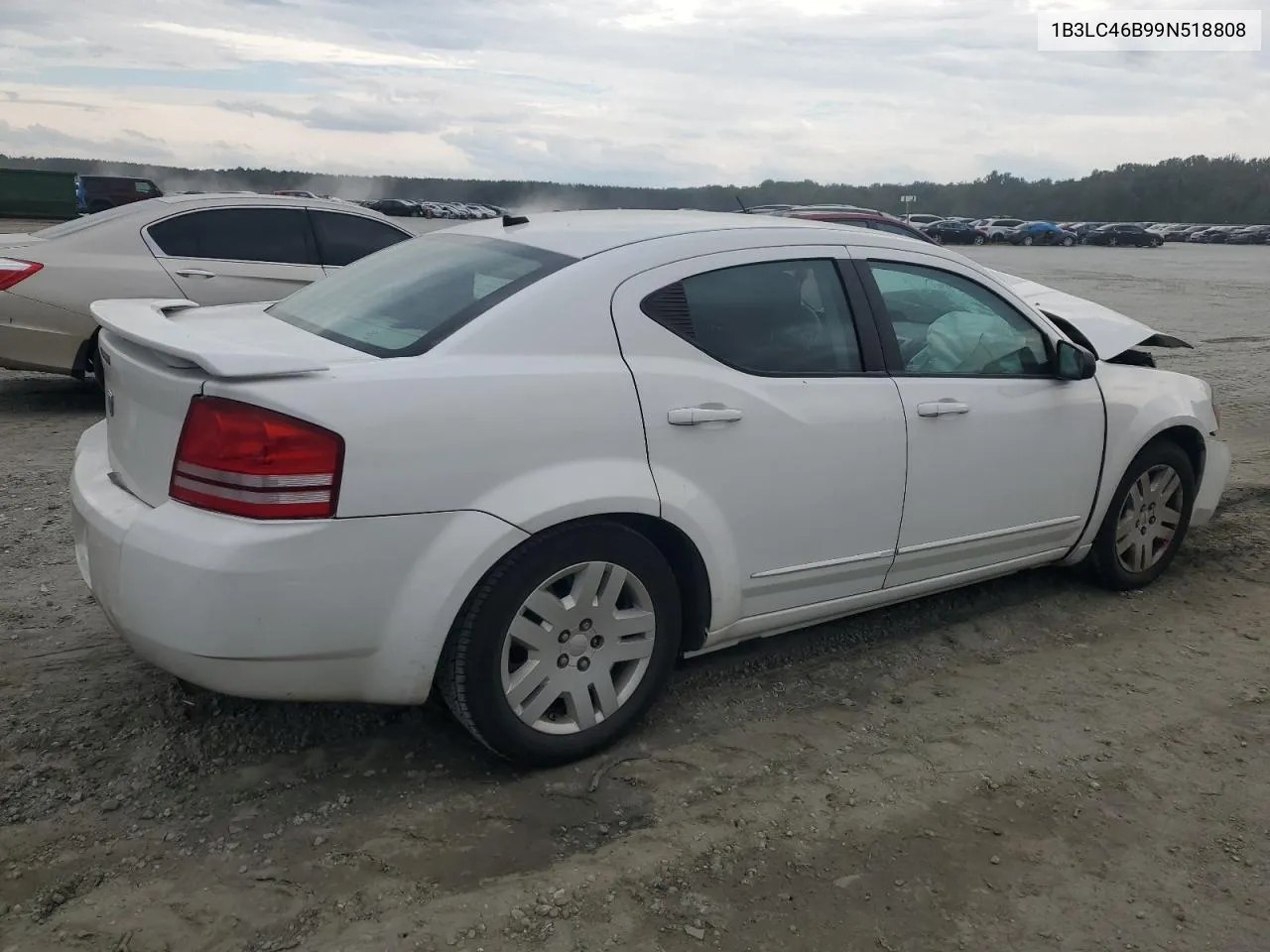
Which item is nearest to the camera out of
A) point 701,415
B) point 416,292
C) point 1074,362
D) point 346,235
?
point 701,415

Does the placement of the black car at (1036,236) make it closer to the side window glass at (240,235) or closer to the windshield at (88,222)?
the side window glass at (240,235)

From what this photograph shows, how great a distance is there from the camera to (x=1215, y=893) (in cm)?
269

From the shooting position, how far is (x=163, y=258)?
7586mm

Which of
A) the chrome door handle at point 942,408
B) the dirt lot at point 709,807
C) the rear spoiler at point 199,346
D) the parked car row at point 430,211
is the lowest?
the parked car row at point 430,211

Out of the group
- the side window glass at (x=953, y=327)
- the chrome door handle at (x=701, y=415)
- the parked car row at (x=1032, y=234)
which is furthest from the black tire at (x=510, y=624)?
the parked car row at (x=1032, y=234)

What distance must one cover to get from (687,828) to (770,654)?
48.3 inches

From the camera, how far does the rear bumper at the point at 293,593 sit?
102 inches

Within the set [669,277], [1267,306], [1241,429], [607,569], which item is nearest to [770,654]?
[607,569]

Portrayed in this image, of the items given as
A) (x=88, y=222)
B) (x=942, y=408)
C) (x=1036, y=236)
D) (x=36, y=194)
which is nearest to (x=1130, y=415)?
(x=942, y=408)

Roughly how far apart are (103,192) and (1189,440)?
34.9 meters

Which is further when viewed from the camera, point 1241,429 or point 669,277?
point 1241,429

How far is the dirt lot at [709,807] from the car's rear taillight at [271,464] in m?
0.86

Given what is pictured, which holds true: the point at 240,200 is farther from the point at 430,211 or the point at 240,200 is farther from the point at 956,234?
the point at 430,211

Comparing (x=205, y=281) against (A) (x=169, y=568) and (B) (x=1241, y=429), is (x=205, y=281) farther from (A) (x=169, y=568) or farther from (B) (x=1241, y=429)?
(B) (x=1241, y=429)
